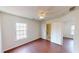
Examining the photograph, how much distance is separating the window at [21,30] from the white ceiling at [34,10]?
0.44 ft

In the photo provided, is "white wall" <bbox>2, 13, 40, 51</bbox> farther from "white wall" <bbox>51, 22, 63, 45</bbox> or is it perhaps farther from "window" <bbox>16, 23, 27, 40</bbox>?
"white wall" <bbox>51, 22, 63, 45</bbox>

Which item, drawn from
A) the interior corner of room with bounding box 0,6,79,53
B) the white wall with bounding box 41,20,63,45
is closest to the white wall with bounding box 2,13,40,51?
the interior corner of room with bounding box 0,6,79,53

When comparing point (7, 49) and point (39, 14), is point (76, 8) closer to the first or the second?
point (39, 14)

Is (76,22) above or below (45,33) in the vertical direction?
above

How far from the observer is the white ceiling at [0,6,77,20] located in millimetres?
832

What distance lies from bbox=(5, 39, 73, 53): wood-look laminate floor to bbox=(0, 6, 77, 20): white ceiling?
379 millimetres

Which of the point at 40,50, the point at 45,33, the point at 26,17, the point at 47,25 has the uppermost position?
the point at 26,17

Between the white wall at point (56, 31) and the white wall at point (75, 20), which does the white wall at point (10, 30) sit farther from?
the white wall at point (75, 20)

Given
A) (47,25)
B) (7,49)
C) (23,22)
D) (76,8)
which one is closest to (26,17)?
(23,22)

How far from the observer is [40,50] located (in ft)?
3.17

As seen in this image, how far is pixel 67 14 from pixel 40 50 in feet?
1.98

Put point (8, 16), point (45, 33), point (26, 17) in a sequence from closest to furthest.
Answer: point (8, 16) < point (26, 17) < point (45, 33)

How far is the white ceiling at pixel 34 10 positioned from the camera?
83cm

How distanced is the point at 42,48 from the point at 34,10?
21.2 inches
